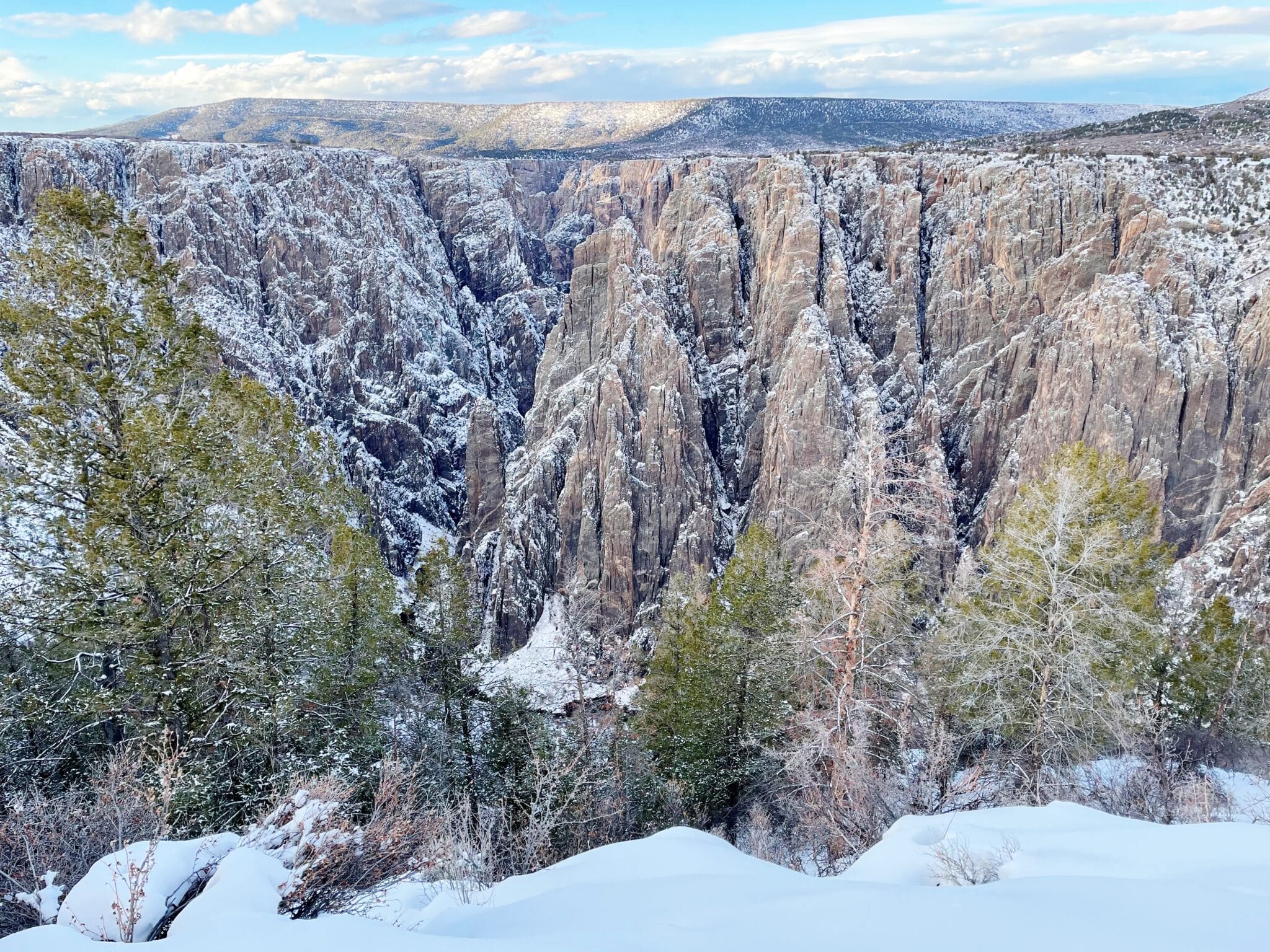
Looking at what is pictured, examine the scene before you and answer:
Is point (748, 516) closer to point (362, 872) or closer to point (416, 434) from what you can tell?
point (416, 434)

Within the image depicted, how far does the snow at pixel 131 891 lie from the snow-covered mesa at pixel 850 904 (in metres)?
0.33

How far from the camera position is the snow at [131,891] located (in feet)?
14.9

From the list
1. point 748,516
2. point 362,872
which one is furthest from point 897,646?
point 748,516

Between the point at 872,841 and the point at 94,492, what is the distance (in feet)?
36.1

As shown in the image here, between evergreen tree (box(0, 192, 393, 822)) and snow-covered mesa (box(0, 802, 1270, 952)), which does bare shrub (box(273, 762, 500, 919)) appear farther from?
evergreen tree (box(0, 192, 393, 822))

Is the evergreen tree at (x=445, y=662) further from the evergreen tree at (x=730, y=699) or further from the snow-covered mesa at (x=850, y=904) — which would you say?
the snow-covered mesa at (x=850, y=904)

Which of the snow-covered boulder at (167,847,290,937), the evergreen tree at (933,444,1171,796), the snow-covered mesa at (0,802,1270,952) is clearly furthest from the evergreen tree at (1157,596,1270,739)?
the snow-covered boulder at (167,847,290,937)

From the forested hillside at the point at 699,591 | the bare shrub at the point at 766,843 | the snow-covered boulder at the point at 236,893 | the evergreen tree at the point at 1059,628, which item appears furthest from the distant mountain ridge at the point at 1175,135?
the snow-covered boulder at the point at 236,893

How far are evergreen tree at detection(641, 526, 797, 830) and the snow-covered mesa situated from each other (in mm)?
9213

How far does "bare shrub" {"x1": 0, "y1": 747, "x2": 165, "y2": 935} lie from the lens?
16.7 ft

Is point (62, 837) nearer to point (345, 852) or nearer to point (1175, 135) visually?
point (345, 852)

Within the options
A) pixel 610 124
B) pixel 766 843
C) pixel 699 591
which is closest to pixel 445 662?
pixel 766 843

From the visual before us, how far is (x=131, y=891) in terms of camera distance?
15.0ft

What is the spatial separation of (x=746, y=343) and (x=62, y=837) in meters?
64.5
